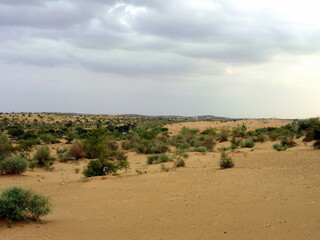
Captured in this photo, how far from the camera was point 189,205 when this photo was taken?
11398 mm

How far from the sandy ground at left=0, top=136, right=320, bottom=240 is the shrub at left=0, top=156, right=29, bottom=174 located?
152cm

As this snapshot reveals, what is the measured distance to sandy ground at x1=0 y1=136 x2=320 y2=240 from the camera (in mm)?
8578

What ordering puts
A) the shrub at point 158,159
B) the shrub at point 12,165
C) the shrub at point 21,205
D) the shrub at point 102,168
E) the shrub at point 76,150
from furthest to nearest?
1. the shrub at point 76,150
2. the shrub at point 158,159
3. the shrub at point 12,165
4. the shrub at point 102,168
5. the shrub at point 21,205

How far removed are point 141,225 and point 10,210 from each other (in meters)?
3.65

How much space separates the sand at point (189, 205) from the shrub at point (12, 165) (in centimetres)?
149

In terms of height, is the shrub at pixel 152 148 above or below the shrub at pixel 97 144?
below

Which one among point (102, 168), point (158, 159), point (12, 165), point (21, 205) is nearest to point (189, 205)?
point (21, 205)

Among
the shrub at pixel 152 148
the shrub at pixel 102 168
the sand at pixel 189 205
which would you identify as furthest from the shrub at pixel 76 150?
the sand at pixel 189 205

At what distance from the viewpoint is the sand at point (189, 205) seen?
857 cm

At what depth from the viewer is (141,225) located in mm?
9531

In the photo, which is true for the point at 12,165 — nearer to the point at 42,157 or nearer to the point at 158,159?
the point at 42,157

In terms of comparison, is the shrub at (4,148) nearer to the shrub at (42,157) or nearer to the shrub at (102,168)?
the shrub at (42,157)

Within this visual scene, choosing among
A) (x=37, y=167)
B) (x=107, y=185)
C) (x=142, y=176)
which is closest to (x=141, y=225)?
(x=107, y=185)

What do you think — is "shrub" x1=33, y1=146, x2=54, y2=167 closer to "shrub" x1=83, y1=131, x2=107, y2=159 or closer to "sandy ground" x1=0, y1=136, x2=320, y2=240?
"shrub" x1=83, y1=131, x2=107, y2=159
